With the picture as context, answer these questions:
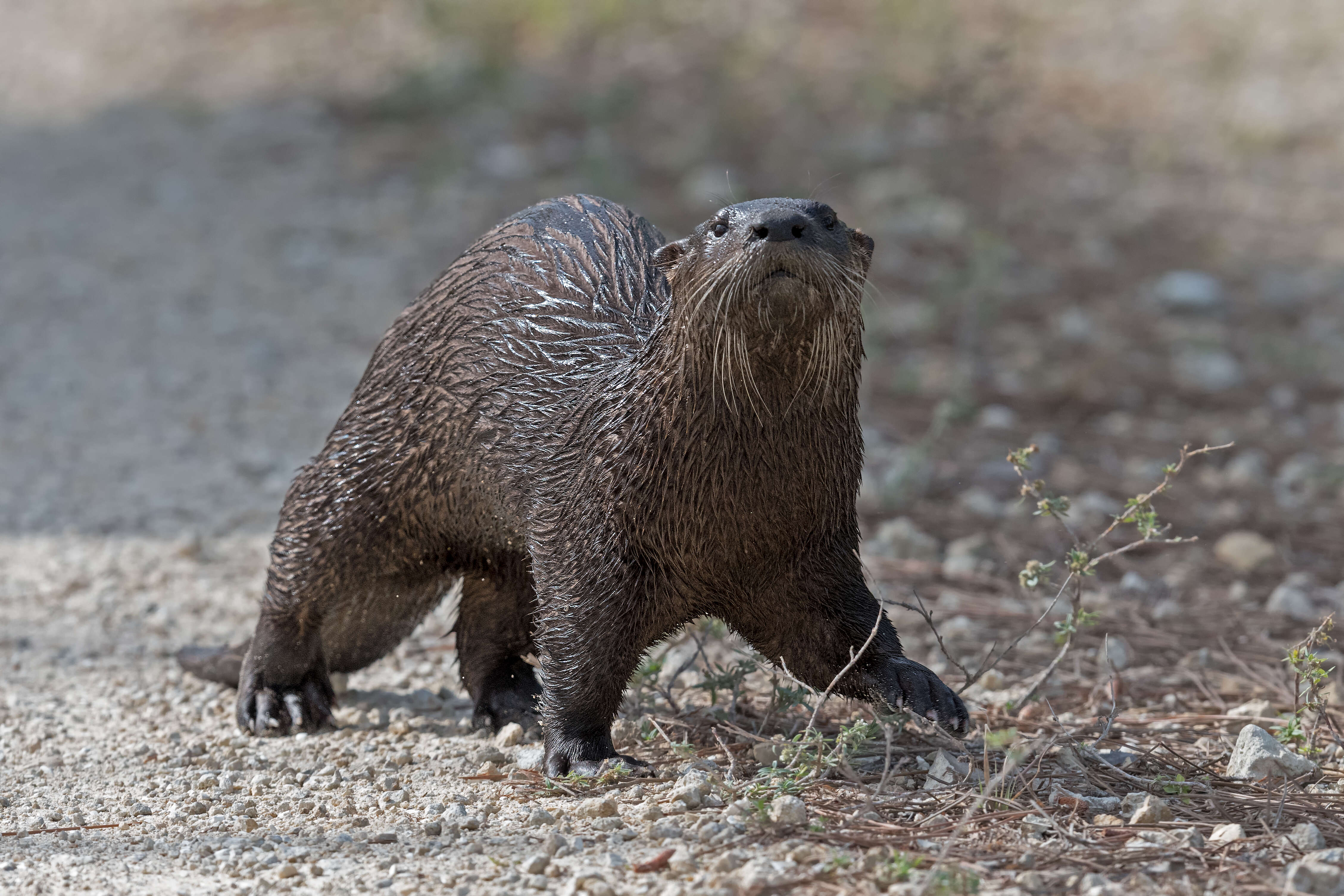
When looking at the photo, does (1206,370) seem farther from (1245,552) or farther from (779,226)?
(779,226)

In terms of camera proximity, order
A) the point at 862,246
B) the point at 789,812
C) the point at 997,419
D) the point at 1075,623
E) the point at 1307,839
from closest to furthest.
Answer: the point at 1307,839
the point at 789,812
the point at 862,246
the point at 1075,623
the point at 997,419

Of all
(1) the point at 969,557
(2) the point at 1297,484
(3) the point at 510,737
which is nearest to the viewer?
(3) the point at 510,737

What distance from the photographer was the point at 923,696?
3316 mm

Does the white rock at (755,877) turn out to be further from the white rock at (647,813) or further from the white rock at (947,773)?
the white rock at (947,773)

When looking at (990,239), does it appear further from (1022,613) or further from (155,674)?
(155,674)

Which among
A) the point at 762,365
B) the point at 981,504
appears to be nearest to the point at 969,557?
the point at 981,504

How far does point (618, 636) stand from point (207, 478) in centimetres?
313

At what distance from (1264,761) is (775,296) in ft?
4.87

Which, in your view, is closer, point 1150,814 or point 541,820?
point 1150,814

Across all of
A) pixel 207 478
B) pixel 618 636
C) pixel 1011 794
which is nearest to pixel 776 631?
pixel 618 636

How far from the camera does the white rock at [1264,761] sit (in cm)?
332

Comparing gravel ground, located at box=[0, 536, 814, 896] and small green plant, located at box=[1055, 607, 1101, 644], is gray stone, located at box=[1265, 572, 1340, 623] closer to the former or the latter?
small green plant, located at box=[1055, 607, 1101, 644]

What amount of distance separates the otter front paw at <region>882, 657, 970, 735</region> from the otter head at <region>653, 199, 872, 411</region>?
2.15ft

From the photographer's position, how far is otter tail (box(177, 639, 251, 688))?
4.16 m
